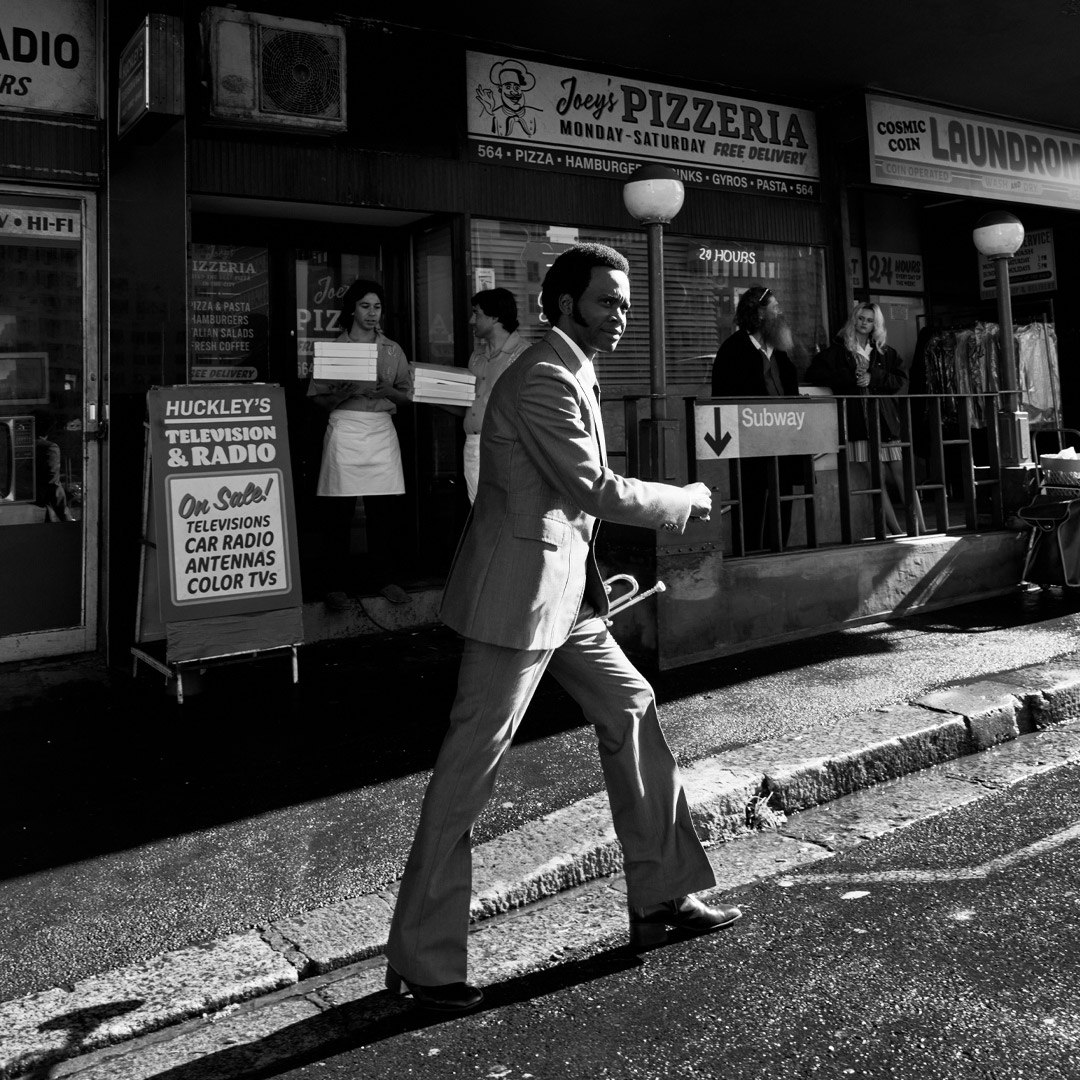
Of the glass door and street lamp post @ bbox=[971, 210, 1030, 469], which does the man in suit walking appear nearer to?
the glass door

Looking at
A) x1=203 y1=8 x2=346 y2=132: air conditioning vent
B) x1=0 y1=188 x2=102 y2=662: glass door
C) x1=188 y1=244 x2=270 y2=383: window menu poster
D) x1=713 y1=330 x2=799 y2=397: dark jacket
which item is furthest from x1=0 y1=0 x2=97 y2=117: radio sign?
x1=713 y1=330 x2=799 y2=397: dark jacket

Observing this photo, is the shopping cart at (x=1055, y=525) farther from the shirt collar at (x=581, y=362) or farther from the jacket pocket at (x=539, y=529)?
the jacket pocket at (x=539, y=529)

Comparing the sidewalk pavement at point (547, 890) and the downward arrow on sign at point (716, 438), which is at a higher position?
the downward arrow on sign at point (716, 438)

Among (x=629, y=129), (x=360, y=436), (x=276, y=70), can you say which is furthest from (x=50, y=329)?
(x=629, y=129)

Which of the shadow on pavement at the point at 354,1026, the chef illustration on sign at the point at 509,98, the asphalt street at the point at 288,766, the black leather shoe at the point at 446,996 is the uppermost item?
the chef illustration on sign at the point at 509,98

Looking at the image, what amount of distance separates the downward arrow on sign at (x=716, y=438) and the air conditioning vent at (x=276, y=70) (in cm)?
290

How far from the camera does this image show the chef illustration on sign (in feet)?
27.8

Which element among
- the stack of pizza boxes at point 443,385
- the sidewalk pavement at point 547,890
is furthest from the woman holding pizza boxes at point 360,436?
the sidewalk pavement at point 547,890

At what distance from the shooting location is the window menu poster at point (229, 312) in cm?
830

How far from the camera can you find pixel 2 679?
6.52m

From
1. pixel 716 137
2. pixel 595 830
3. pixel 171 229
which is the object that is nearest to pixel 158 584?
pixel 171 229

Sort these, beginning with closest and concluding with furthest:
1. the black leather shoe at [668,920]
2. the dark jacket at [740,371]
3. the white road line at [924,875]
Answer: the black leather shoe at [668,920]
the white road line at [924,875]
the dark jacket at [740,371]

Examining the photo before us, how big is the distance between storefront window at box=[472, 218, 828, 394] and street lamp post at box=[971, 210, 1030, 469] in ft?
5.05

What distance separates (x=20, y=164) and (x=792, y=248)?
6.11 m
